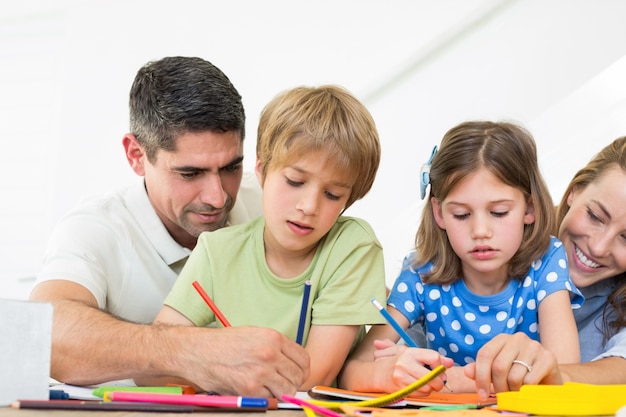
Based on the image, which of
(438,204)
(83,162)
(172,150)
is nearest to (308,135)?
(438,204)

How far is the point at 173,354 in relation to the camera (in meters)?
1.22

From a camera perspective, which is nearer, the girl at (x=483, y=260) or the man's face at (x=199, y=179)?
the girl at (x=483, y=260)

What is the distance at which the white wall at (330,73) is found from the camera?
3.00m

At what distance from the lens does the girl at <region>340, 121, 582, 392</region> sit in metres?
1.46

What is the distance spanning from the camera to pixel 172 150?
1747 millimetres

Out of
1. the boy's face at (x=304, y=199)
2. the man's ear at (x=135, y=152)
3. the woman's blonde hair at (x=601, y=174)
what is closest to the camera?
the boy's face at (x=304, y=199)

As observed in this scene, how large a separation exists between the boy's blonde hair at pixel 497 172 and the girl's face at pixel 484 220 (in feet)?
0.07

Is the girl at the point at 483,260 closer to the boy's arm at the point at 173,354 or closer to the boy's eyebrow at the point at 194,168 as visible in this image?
the boy's arm at the point at 173,354

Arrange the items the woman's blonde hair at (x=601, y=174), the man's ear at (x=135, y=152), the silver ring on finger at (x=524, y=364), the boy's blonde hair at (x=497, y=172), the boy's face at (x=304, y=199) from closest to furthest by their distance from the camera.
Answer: the silver ring on finger at (x=524, y=364) → the boy's face at (x=304, y=199) → the boy's blonde hair at (x=497, y=172) → the woman's blonde hair at (x=601, y=174) → the man's ear at (x=135, y=152)

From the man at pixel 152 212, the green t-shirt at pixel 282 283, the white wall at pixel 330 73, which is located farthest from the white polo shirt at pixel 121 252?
the white wall at pixel 330 73

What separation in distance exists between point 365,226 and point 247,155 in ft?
6.88

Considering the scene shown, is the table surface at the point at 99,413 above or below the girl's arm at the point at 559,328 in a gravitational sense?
below

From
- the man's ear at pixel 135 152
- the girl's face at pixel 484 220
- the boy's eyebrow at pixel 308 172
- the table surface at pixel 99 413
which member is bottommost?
the table surface at pixel 99 413

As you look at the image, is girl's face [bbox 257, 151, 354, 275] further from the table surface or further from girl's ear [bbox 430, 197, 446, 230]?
the table surface
